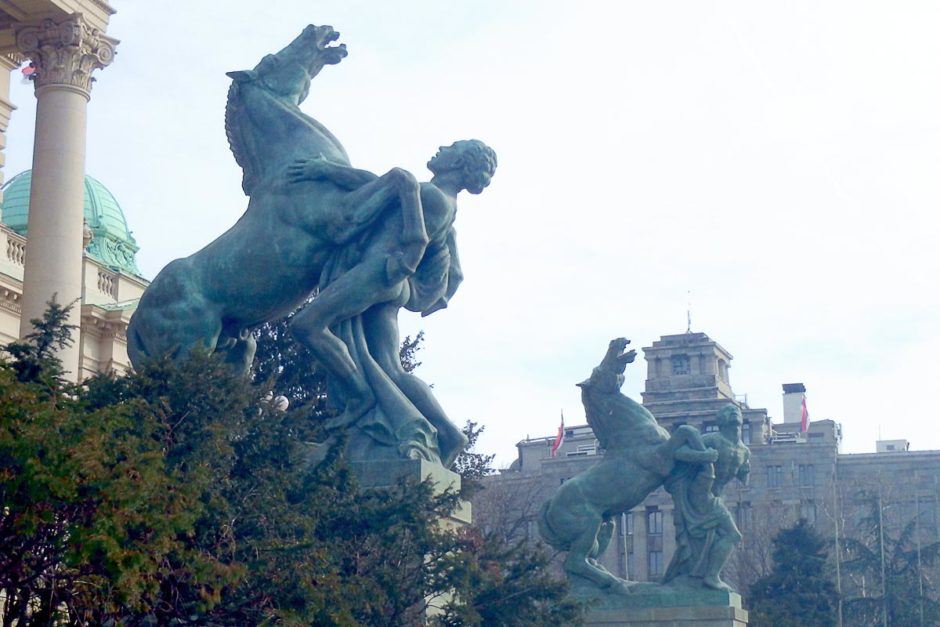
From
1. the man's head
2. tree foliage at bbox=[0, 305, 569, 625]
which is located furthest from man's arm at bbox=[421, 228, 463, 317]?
tree foliage at bbox=[0, 305, 569, 625]

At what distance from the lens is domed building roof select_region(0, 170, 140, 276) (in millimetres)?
53281

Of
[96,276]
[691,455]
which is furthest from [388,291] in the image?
[96,276]

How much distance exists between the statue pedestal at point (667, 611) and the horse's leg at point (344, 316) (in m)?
8.62

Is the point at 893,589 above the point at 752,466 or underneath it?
underneath

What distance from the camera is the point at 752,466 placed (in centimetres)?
9856

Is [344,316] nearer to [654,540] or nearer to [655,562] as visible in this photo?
[655,562]

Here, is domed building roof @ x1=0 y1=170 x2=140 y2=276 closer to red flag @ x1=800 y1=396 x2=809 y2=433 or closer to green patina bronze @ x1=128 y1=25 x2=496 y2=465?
green patina bronze @ x1=128 y1=25 x2=496 y2=465

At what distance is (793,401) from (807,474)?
12595mm

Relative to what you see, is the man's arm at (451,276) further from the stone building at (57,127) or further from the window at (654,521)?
the window at (654,521)

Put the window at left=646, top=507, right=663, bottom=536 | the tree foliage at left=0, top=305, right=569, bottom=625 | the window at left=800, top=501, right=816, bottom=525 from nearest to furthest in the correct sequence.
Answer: the tree foliage at left=0, top=305, right=569, bottom=625 → the window at left=800, top=501, right=816, bottom=525 → the window at left=646, top=507, right=663, bottom=536

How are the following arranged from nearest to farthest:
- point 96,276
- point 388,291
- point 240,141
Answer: point 388,291
point 240,141
point 96,276

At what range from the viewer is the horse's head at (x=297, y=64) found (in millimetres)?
12570

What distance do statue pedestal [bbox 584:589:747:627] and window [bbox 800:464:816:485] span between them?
78.2 m

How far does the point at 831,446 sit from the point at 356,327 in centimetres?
8864
